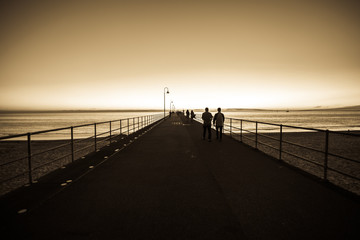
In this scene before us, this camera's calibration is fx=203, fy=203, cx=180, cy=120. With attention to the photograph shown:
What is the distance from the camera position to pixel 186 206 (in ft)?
12.1

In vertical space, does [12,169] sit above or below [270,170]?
below

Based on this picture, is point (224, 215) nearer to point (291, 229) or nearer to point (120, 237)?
point (291, 229)

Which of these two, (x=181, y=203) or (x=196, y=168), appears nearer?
(x=181, y=203)

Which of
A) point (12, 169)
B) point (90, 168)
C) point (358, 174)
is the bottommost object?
point (12, 169)

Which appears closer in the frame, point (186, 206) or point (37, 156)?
point (186, 206)

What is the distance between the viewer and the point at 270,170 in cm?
586

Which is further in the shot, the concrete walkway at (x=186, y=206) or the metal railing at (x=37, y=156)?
the metal railing at (x=37, y=156)

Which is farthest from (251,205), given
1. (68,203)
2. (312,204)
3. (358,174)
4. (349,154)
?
(349,154)

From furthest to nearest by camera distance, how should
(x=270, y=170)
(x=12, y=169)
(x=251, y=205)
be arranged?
1. (x=12, y=169)
2. (x=270, y=170)
3. (x=251, y=205)

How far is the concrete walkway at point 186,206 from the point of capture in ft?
9.62

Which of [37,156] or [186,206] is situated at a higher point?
[186,206]

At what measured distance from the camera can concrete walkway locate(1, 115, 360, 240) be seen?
293cm

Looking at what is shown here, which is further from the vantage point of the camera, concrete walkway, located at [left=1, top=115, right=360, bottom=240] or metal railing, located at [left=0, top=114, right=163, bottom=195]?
metal railing, located at [left=0, top=114, right=163, bottom=195]

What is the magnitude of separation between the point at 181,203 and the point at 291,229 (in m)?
1.81
